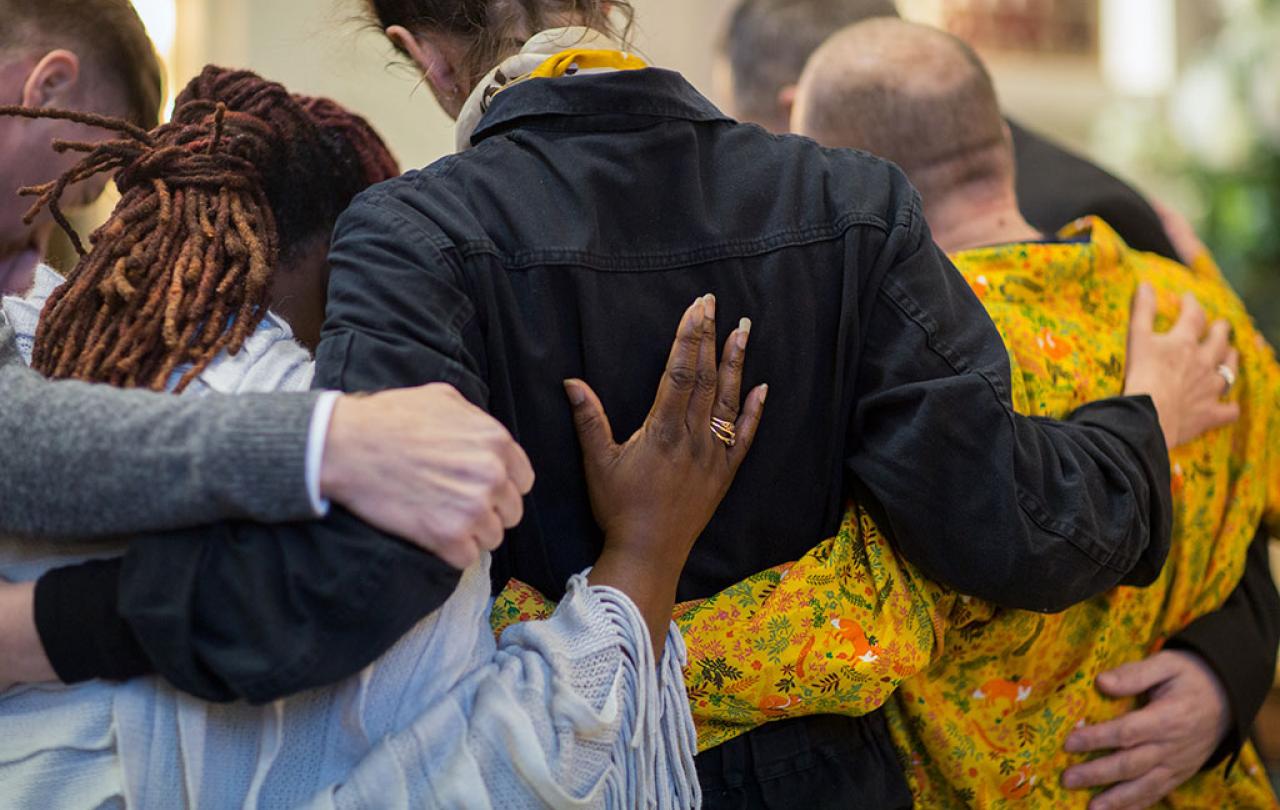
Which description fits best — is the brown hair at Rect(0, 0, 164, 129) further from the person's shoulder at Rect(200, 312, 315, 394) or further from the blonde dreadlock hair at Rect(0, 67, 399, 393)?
the person's shoulder at Rect(200, 312, 315, 394)

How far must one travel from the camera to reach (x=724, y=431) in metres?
1.20

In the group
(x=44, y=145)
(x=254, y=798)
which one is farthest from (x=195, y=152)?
(x=254, y=798)

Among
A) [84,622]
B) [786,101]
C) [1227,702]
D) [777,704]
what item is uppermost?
[84,622]

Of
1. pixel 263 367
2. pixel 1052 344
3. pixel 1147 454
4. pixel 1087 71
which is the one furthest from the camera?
pixel 1087 71

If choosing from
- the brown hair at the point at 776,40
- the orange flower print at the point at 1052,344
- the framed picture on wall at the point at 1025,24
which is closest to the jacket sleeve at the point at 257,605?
the orange flower print at the point at 1052,344

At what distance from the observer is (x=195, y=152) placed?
121 centimetres

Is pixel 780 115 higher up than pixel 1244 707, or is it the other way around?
pixel 780 115

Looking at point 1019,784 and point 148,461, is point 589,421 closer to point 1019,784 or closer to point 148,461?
point 148,461

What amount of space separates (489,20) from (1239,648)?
44.7 inches

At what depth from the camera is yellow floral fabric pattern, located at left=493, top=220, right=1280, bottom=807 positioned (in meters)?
1.21

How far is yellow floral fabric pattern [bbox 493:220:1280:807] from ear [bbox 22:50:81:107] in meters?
0.75

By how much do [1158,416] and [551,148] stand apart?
729 millimetres

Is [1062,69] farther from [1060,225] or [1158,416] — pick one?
[1158,416]

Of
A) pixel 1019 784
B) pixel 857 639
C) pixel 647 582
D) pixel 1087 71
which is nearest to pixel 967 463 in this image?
pixel 857 639
